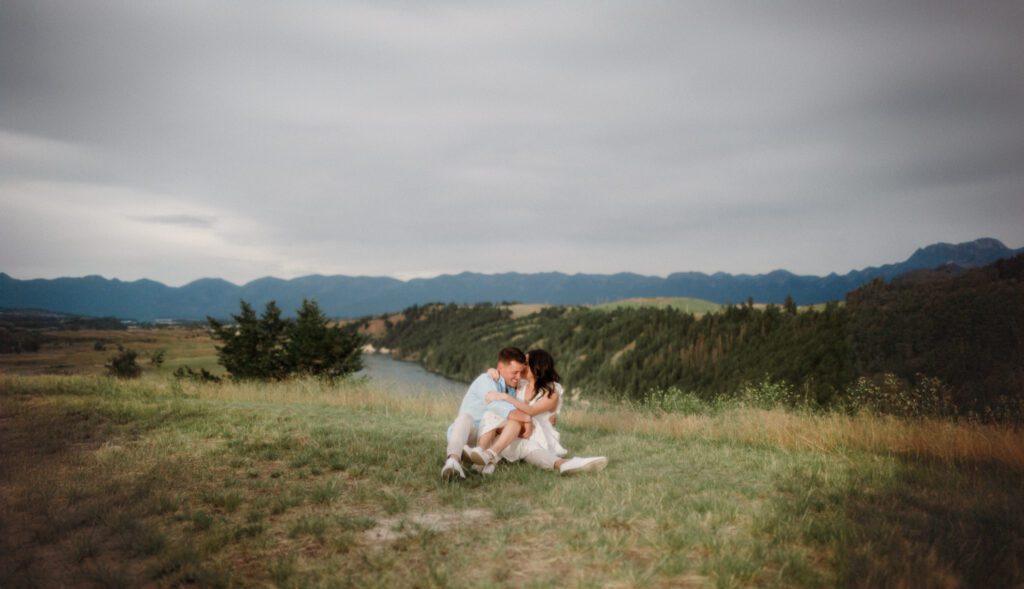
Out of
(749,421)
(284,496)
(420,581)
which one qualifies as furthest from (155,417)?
(749,421)

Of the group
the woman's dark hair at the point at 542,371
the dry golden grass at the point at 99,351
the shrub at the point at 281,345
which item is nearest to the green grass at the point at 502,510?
the woman's dark hair at the point at 542,371

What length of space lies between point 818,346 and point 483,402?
229ft

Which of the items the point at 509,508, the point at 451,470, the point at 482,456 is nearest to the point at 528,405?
the point at 482,456

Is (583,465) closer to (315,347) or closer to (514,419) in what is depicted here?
(514,419)

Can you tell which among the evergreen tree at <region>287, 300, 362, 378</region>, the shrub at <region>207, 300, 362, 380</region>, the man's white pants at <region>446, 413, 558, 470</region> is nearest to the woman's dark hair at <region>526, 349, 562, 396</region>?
the man's white pants at <region>446, 413, 558, 470</region>

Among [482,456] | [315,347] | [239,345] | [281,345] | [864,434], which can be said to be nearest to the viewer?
[482,456]

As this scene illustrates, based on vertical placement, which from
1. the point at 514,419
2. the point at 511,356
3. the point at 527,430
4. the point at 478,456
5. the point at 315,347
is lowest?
the point at 315,347

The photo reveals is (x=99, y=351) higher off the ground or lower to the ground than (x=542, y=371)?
lower

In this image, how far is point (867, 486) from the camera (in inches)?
212

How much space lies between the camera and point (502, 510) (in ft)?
15.9

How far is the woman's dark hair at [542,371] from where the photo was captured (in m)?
6.77

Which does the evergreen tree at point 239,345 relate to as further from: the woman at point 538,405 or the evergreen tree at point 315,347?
the woman at point 538,405

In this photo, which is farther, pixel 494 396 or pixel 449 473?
pixel 494 396

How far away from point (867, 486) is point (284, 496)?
6188 millimetres
